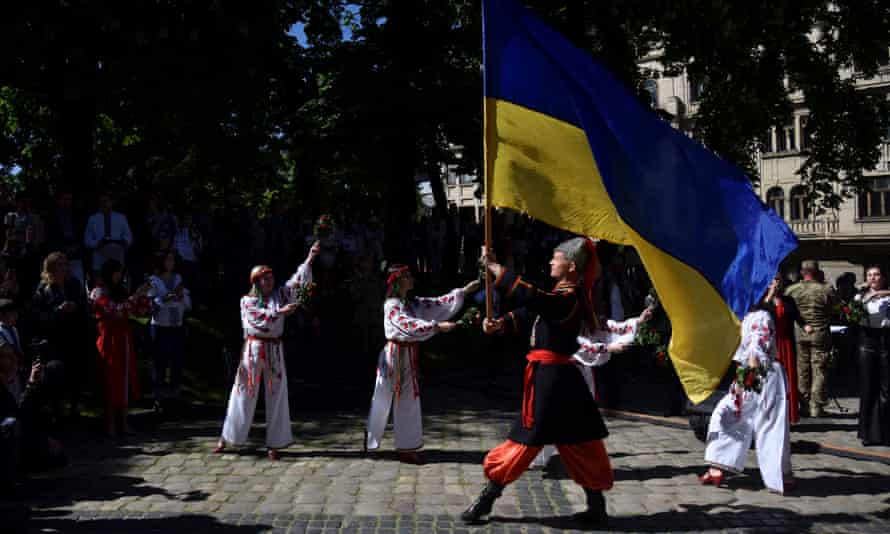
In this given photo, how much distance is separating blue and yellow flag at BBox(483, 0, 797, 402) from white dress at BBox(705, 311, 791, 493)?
141 cm

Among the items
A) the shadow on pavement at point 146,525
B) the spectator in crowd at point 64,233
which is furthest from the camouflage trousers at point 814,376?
the spectator in crowd at point 64,233

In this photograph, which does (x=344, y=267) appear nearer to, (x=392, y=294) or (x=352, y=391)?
(x=352, y=391)

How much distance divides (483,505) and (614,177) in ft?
8.70

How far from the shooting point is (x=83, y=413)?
10.7 meters

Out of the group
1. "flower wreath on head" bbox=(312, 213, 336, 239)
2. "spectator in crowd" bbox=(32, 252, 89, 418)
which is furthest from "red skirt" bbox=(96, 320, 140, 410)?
"flower wreath on head" bbox=(312, 213, 336, 239)

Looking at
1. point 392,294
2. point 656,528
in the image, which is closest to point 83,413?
point 392,294

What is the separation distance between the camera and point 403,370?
854 centimetres

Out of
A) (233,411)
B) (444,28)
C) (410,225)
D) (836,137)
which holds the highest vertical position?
(444,28)

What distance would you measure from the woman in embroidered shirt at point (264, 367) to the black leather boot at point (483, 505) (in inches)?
119

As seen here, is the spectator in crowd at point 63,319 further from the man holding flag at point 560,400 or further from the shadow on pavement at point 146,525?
the man holding flag at point 560,400

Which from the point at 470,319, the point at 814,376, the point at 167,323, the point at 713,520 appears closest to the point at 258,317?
the point at 470,319

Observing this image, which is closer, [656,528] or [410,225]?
[656,528]

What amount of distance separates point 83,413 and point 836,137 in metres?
18.4

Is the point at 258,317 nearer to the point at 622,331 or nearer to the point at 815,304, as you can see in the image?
the point at 622,331
